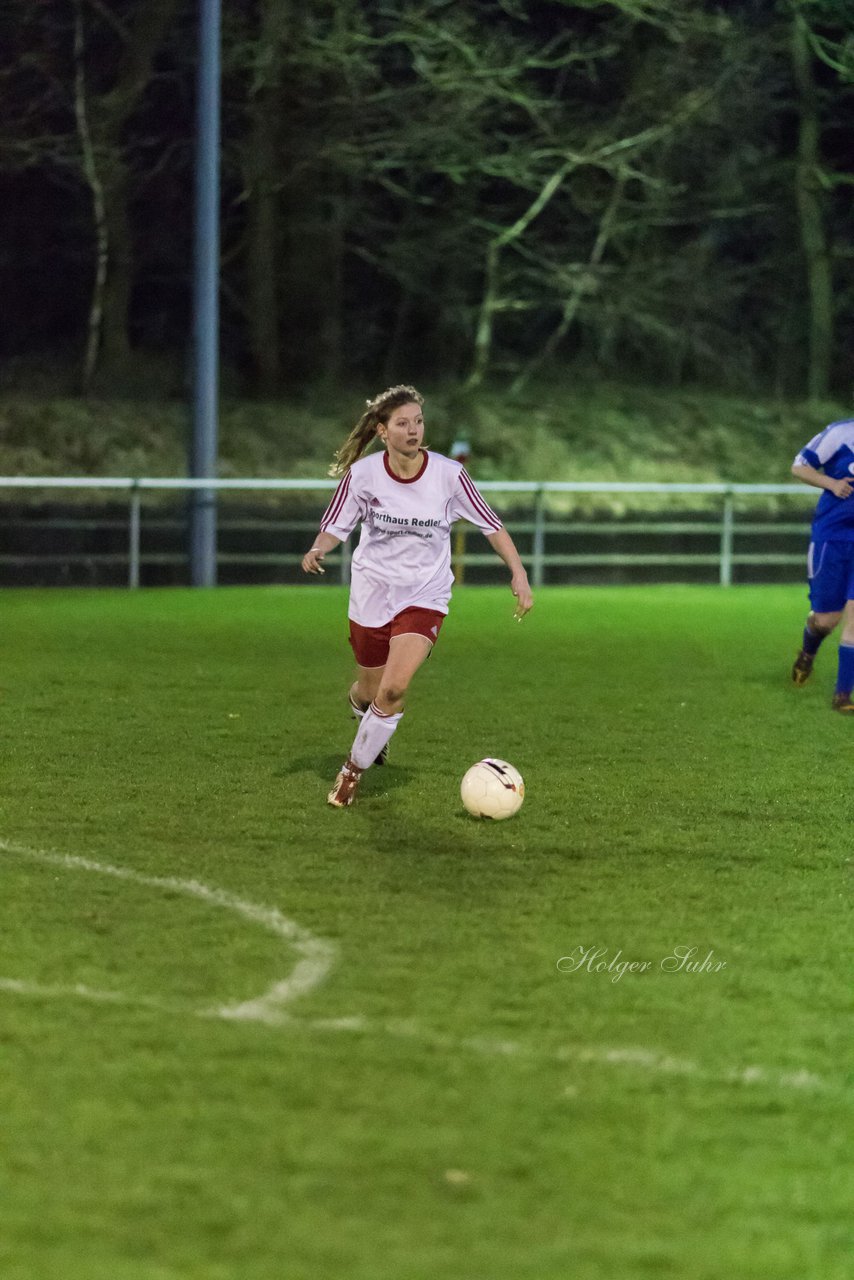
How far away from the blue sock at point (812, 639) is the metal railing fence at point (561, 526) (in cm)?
864

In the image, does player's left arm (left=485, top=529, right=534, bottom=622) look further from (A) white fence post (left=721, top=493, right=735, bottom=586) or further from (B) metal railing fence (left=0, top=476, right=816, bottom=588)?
(A) white fence post (left=721, top=493, right=735, bottom=586)

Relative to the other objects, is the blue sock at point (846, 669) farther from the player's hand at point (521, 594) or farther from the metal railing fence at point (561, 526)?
the metal railing fence at point (561, 526)

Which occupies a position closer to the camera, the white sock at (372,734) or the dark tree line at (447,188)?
the white sock at (372,734)

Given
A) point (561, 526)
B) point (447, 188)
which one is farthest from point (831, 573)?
point (447, 188)

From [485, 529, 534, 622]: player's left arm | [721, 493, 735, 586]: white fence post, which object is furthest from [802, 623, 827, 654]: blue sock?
[721, 493, 735, 586]: white fence post

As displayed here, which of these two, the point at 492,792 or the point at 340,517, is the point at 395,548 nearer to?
the point at 340,517

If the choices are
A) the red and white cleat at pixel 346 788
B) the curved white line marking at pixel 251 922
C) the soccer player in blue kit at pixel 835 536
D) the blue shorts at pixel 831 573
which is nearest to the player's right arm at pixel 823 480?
the soccer player in blue kit at pixel 835 536

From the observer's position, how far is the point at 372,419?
24.6 feet

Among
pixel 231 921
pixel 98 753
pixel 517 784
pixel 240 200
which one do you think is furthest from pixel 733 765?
pixel 240 200

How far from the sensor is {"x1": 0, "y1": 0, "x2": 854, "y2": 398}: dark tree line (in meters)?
24.1

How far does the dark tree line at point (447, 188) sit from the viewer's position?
24078 mm

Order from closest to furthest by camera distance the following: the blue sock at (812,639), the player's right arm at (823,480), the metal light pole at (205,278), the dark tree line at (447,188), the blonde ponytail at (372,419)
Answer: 1. the blonde ponytail at (372,419)
2. the player's right arm at (823,480)
3. the blue sock at (812,639)
4. the metal light pole at (205,278)
5. the dark tree line at (447,188)

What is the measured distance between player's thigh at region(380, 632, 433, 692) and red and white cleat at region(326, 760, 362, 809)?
0.37 m

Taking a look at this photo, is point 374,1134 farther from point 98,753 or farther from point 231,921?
point 98,753
